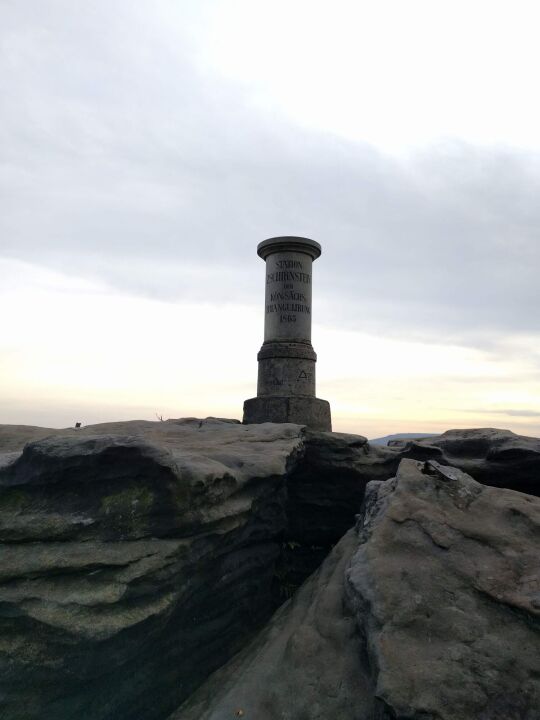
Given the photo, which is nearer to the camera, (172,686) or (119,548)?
(119,548)

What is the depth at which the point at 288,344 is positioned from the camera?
38.3ft

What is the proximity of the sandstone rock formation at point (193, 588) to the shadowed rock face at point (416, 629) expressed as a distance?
A: 16 mm

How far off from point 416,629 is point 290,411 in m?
7.39

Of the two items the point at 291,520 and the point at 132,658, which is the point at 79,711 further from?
the point at 291,520

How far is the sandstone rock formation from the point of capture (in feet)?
12.4

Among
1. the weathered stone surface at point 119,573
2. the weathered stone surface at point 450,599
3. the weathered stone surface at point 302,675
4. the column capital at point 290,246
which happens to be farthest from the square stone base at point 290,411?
the weathered stone surface at point 302,675

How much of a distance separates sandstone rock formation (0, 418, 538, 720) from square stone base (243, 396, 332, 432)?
5.12 meters

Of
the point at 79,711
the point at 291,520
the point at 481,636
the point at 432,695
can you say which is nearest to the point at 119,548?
the point at 79,711

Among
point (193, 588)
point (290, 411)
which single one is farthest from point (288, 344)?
point (193, 588)

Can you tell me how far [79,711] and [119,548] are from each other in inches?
47.0

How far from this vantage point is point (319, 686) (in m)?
3.80

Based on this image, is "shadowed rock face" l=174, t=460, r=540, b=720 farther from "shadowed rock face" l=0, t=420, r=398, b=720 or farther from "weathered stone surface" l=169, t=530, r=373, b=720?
"shadowed rock face" l=0, t=420, r=398, b=720

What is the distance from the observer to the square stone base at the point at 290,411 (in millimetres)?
11016

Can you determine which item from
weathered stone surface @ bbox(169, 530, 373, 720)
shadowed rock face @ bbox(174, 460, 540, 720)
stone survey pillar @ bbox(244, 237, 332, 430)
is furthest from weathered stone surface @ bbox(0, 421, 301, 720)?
stone survey pillar @ bbox(244, 237, 332, 430)
